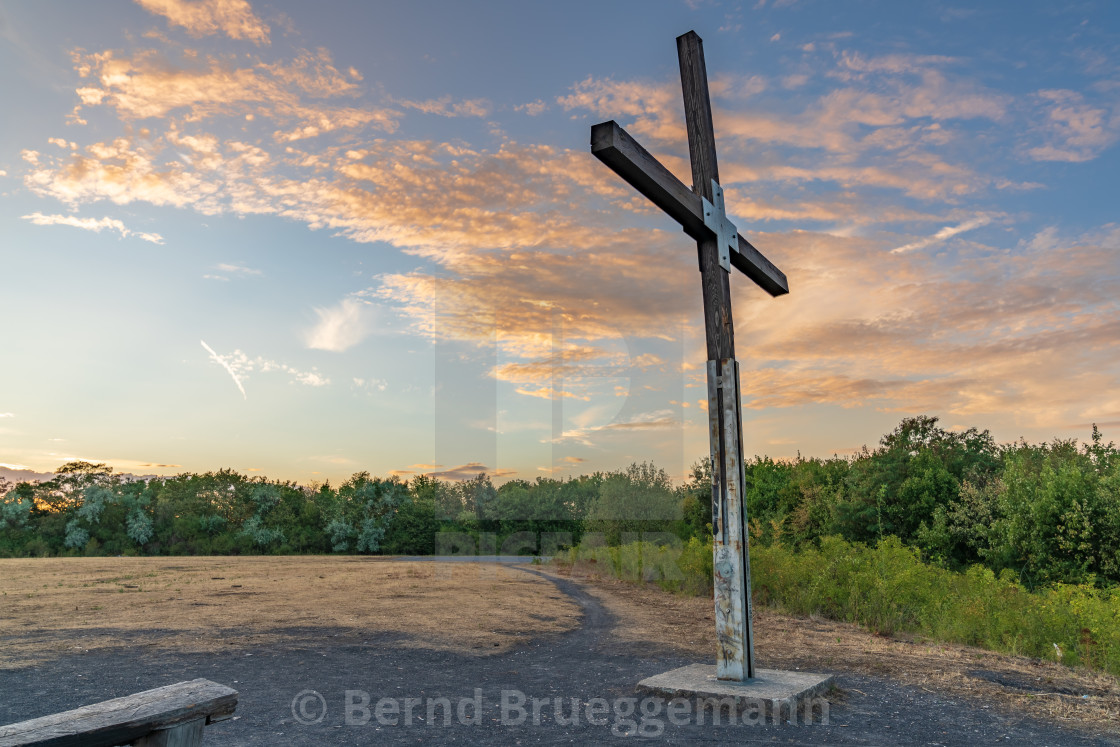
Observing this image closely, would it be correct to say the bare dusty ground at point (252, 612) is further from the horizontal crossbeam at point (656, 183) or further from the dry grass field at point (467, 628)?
the horizontal crossbeam at point (656, 183)

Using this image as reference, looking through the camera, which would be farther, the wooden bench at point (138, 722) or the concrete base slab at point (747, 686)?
the concrete base slab at point (747, 686)

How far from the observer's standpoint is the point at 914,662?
7.82m

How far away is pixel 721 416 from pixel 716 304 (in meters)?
1.14

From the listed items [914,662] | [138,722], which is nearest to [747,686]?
[914,662]

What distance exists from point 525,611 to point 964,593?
787 cm

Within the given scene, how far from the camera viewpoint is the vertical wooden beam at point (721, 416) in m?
6.38

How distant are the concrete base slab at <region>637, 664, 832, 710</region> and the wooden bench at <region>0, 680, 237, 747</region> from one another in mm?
4211

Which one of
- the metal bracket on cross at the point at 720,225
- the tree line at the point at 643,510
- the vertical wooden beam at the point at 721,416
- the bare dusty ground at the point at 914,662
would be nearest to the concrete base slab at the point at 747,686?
the vertical wooden beam at the point at 721,416

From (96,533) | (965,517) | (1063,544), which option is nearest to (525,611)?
(1063,544)

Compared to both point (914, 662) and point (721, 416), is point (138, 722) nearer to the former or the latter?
point (721, 416)

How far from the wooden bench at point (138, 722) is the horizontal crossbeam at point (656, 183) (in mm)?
4571

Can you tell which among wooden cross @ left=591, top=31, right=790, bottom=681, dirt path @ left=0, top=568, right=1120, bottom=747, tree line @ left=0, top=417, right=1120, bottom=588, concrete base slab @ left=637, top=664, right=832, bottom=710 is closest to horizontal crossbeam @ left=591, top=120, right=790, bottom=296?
wooden cross @ left=591, top=31, right=790, bottom=681

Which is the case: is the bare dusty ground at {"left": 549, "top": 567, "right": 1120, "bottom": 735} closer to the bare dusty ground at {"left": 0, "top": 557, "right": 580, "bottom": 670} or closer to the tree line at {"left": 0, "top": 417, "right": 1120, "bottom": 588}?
the bare dusty ground at {"left": 0, "top": 557, "right": 580, "bottom": 670}

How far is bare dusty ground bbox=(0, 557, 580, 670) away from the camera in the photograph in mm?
9312
